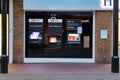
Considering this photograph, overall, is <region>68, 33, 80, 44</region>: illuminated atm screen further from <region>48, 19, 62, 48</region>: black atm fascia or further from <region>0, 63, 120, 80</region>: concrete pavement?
<region>0, 63, 120, 80</region>: concrete pavement

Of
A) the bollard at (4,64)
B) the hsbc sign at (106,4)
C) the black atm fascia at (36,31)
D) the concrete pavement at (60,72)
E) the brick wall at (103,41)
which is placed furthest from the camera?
the black atm fascia at (36,31)

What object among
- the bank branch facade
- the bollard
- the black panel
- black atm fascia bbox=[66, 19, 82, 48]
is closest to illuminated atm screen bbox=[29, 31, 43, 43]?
the bank branch facade

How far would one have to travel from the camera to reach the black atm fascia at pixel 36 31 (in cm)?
1559

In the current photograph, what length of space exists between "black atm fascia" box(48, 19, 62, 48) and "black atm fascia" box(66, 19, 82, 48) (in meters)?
0.38

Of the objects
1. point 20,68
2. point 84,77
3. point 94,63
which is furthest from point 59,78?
point 94,63

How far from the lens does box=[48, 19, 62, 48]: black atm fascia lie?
15.6 m

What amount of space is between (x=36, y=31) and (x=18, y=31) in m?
0.86

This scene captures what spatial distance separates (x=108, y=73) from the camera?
486 inches

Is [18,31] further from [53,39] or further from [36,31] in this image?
[53,39]

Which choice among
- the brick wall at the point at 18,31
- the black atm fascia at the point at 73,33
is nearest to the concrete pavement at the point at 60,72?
the brick wall at the point at 18,31

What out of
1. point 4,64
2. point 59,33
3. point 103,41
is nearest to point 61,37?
point 59,33

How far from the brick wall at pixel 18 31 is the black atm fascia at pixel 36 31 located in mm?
445

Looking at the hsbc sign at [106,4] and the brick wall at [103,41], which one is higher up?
the hsbc sign at [106,4]

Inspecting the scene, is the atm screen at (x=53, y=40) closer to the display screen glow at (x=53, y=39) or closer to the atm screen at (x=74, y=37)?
the display screen glow at (x=53, y=39)
